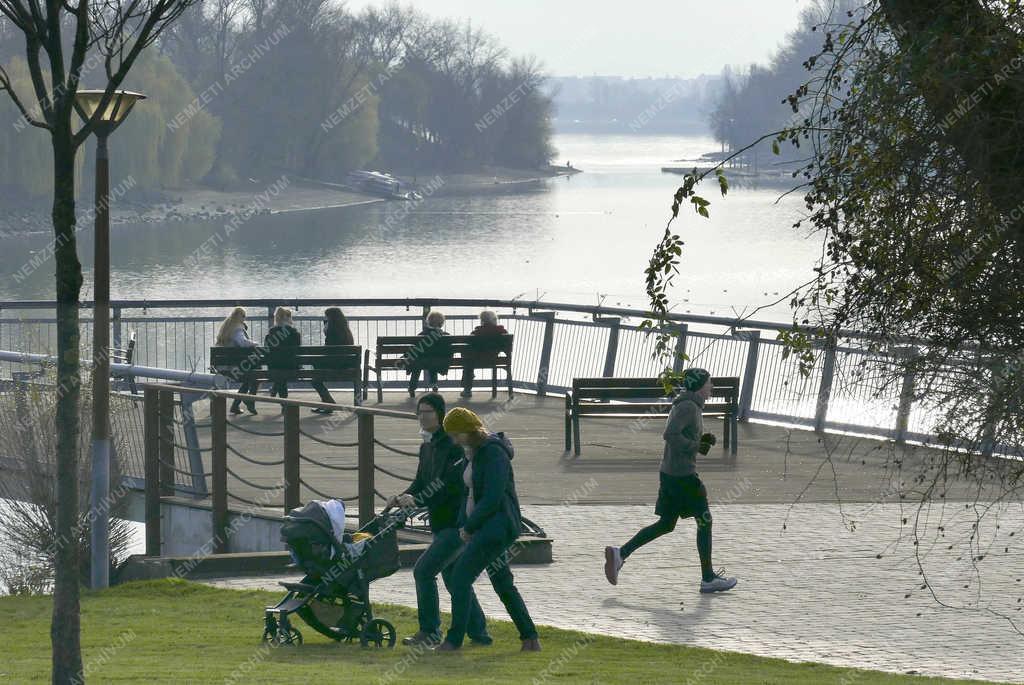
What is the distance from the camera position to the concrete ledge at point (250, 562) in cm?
1234

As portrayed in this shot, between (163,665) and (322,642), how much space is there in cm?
140

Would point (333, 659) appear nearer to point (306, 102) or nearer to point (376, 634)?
point (376, 634)

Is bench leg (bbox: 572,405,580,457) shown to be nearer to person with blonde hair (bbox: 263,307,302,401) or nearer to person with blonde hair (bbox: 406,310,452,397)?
person with blonde hair (bbox: 406,310,452,397)

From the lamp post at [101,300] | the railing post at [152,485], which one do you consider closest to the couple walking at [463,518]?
the lamp post at [101,300]

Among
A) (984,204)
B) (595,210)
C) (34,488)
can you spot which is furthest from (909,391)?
(595,210)

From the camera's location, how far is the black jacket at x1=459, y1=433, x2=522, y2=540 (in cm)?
893

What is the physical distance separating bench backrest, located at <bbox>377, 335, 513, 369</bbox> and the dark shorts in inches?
362

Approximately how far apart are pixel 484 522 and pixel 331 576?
1.07m

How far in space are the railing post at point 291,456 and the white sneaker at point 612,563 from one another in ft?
11.3

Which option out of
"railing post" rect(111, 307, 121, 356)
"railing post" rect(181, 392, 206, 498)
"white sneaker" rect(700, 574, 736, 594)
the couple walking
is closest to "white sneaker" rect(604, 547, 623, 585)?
"white sneaker" rect(700, 574, 736, 594)

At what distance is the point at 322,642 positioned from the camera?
980cm

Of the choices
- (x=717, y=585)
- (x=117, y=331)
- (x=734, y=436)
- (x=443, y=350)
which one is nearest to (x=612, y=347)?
(x=443, y=350)

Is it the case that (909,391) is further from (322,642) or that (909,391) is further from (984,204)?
(322,642)

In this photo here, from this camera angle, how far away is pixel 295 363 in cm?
1947
